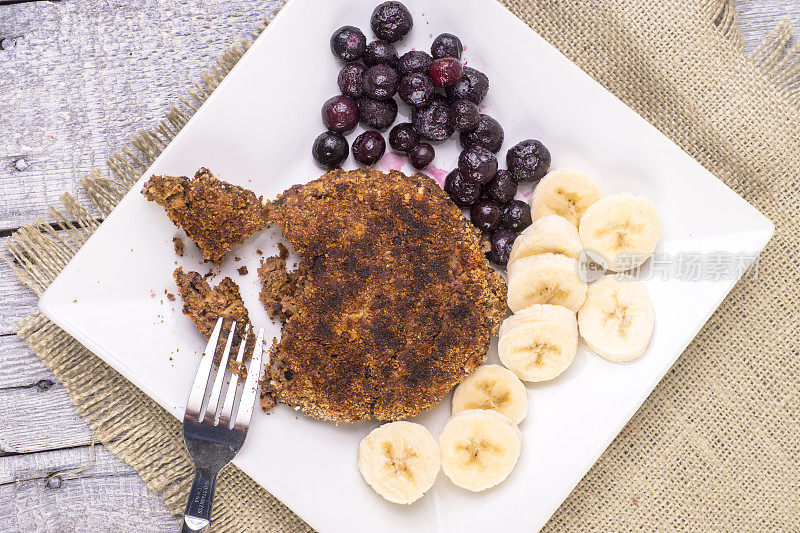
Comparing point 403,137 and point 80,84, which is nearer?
point 403,137

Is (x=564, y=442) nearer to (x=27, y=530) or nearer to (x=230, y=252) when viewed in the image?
(x=230, y=252)

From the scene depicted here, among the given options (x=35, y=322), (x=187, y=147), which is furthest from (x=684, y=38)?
(x=35, y=322)

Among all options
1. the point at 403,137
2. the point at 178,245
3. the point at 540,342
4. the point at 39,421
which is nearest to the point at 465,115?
the point at 403,137

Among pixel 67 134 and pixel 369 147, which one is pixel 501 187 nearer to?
pixel 369 147

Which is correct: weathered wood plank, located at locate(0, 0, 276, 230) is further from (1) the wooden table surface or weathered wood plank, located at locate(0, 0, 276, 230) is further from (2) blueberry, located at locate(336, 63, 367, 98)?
(2) blueberry, located at locate(336, 63, 367, 98)

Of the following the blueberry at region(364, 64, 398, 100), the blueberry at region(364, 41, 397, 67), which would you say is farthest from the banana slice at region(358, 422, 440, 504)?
the blueberry at region(364, 41, 397, 67)

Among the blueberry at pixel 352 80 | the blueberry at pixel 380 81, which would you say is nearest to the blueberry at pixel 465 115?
the blueberry at pixel 380 81
